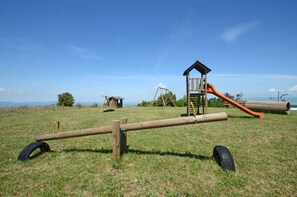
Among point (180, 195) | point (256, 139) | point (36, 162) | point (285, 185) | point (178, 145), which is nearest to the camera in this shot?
point (180, 195)

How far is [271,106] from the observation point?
12352 millimetres

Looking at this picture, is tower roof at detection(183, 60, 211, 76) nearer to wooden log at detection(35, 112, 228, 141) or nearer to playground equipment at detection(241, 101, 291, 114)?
playground equipment at detection(241, 101, 291, 114)

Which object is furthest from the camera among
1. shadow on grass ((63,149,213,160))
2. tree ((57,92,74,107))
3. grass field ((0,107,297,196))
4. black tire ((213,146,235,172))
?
tree ((57,92,74,107))

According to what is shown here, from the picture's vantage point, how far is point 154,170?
3729 mm

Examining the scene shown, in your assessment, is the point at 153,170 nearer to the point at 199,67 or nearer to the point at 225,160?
the point at 225,160

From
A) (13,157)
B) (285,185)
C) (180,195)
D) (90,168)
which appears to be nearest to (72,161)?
(90,168)

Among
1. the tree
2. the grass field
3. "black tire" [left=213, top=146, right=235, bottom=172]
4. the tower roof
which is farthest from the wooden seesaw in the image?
the tree

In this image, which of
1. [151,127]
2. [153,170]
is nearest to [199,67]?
[151,127]

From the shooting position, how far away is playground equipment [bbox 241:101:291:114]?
11844 mm

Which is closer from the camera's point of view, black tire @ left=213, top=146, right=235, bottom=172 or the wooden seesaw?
black tire @ left=213, top=146, right=235, bottom=172

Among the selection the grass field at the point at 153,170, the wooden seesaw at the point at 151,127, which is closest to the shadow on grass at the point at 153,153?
the grass field at the point at 153,170

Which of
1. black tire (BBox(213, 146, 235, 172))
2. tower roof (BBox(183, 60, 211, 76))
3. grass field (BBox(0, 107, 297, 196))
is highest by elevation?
tower roof (BBox(183, 60, 211, 76))

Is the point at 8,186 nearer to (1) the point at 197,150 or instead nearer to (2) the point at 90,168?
(2) the point at 90,168

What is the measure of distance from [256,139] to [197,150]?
2.55m
